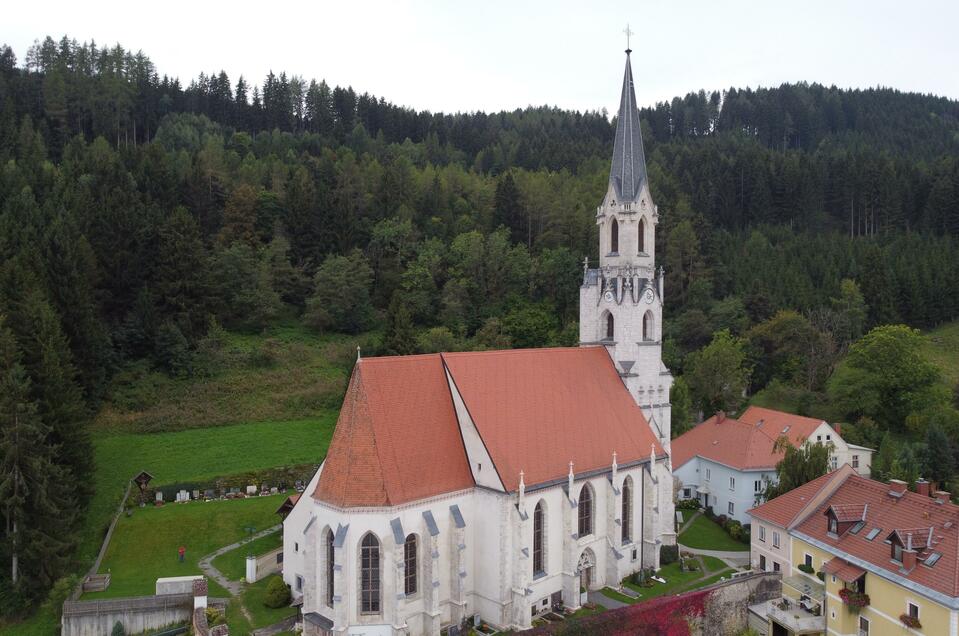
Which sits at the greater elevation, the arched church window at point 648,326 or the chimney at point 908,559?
the arched church window at point 648,326

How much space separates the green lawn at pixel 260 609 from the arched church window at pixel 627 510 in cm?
1630

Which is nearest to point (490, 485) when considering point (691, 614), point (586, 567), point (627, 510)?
point (586, 567)

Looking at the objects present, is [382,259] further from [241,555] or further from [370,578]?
[370,578]

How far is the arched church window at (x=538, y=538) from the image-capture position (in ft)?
94.3

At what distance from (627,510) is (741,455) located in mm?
13791

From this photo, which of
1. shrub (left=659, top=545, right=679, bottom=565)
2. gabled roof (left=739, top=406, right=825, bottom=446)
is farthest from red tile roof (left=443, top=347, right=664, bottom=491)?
gabled roof (left=739, top=406, right=825, bottom=446)

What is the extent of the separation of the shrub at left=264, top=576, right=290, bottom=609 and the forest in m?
10.1

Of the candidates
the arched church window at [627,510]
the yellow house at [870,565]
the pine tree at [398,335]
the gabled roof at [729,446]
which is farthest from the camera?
the pine tree at [398,335]

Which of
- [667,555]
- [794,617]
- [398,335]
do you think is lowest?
[667,555]

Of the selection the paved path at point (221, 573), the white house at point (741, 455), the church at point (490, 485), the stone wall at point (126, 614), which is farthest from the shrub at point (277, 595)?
the white house at point (741, 455)

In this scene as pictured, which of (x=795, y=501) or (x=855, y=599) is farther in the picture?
(x=795, y=501)

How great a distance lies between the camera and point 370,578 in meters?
25.1

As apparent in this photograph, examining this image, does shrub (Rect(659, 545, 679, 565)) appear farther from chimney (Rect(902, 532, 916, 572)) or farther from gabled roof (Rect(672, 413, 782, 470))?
chimney (Rect(902, 532, 916, 572))

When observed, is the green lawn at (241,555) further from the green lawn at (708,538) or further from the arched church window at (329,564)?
the green lawn at (708,538)
